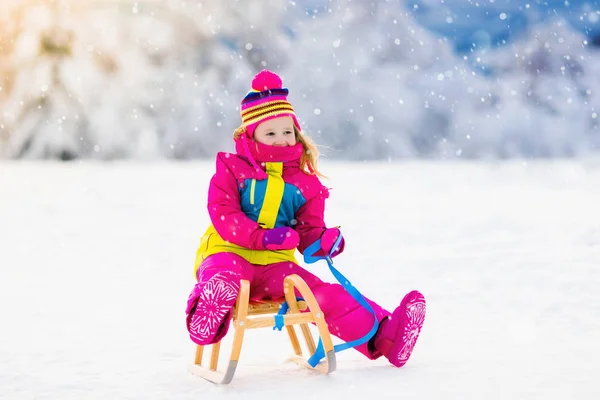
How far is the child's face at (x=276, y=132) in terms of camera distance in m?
3.25

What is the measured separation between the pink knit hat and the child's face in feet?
0.07

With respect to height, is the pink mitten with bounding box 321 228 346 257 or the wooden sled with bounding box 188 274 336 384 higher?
the pink mitten with bounding box 321 228 346 257

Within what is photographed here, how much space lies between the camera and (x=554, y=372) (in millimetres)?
3098

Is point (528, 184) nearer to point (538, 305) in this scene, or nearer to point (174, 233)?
point (174, 233)

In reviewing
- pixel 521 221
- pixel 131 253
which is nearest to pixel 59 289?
pixel 131 253

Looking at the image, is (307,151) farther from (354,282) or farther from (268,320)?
(354,282)

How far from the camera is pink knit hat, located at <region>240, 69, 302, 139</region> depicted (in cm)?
325

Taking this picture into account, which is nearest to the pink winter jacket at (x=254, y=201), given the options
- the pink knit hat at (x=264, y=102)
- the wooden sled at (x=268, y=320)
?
the pink knit hat at (x=264, y=102)

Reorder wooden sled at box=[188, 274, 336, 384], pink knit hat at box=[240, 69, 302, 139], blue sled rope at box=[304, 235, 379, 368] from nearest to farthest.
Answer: wooden sled at box=[188, 274, 336, 384]
blue sled rope at box=[304, 235, 379, 368]
pink knit hat at box=[240, 69, 302, 139]

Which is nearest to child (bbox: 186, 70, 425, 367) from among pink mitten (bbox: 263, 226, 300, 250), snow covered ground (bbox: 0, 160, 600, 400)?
pink mitten (bbox: 263, 226, 300, 250)

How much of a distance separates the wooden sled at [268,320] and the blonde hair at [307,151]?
1.71 feet

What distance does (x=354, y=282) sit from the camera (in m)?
5.64

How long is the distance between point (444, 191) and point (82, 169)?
6252 millimetres

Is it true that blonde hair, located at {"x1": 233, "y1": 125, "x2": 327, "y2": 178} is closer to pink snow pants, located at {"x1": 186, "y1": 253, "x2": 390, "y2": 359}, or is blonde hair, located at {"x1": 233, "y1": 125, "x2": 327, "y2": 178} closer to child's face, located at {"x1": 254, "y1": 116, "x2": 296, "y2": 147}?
child's face, located at {"x1": 254, "y1": 116, "x2": 296, "y2": 147}
